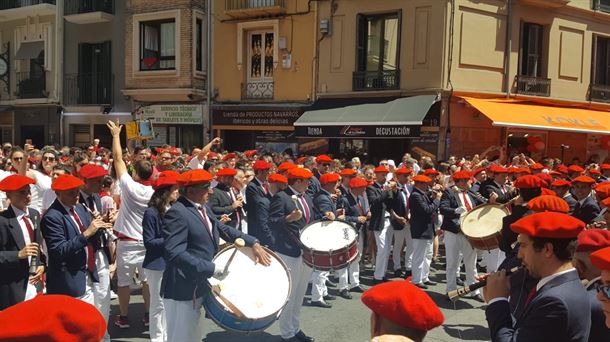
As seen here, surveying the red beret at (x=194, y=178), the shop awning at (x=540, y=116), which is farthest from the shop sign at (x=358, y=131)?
the red beret at (x=194, y=178)

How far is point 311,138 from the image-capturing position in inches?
814

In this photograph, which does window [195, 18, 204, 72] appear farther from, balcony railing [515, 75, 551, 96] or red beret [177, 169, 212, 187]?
red beret [177, 169, 212, 187]

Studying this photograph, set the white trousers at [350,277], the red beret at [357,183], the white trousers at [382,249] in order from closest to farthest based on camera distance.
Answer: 1. the white trousers at [350,277]
2. the red beret at [357,183]
3. the white trousers at [382,249]

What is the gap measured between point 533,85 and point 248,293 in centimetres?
1774

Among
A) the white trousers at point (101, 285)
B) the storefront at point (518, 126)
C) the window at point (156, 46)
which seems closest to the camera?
the white trousers at point (101, 285)

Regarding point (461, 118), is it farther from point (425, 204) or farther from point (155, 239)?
point (155, 239)

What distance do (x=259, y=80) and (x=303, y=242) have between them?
15.7 metres

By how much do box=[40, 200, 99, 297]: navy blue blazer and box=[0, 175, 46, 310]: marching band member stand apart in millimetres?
129

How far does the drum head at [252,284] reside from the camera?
5.31 m

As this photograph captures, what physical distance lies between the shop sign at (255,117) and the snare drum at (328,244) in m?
13.5

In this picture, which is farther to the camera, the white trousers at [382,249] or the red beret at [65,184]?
the white trousers at [382,249]

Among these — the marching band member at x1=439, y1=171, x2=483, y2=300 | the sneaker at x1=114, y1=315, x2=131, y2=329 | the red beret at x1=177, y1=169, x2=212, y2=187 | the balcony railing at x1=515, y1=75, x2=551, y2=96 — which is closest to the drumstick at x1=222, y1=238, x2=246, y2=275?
the red beret at x1=177, y1=169, x2=212, y2=187

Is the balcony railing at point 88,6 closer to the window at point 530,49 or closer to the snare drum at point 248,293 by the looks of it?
the window at point 530,49

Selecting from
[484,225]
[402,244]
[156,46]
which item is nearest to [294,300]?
[484,225]
